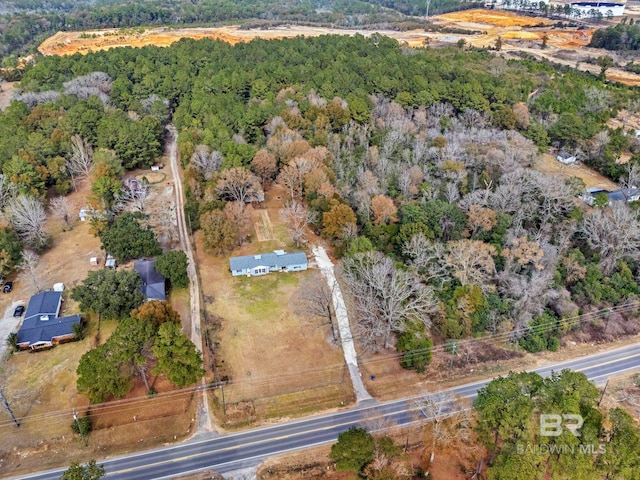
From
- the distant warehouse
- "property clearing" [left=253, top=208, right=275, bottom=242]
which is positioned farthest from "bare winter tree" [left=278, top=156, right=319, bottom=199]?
the distant warehouse

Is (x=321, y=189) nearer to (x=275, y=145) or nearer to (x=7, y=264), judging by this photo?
(x=275, y=145)

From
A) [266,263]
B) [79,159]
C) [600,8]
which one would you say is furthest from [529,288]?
[600,8]

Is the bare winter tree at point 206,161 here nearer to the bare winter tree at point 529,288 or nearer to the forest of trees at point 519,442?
the bare winter tree at point 529,288

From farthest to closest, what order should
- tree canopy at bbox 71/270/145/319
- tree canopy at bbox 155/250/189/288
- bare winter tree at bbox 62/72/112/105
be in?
bare winter tree at bbox 62/72/112/105 → tree canopy at bbox 155/250/189/288 → tree canopy at bbox 71/270/145/319

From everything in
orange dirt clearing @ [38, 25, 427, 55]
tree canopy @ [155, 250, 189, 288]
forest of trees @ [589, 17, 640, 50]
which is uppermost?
orange dirt clearing @ [38, 25, 427, 55]

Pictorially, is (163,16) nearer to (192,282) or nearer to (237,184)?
(237,184)

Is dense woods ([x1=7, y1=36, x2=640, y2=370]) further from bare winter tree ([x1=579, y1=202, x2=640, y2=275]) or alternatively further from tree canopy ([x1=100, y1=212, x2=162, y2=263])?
tree canopy ([x1=100, y1=212, x2=162, y2=263])
